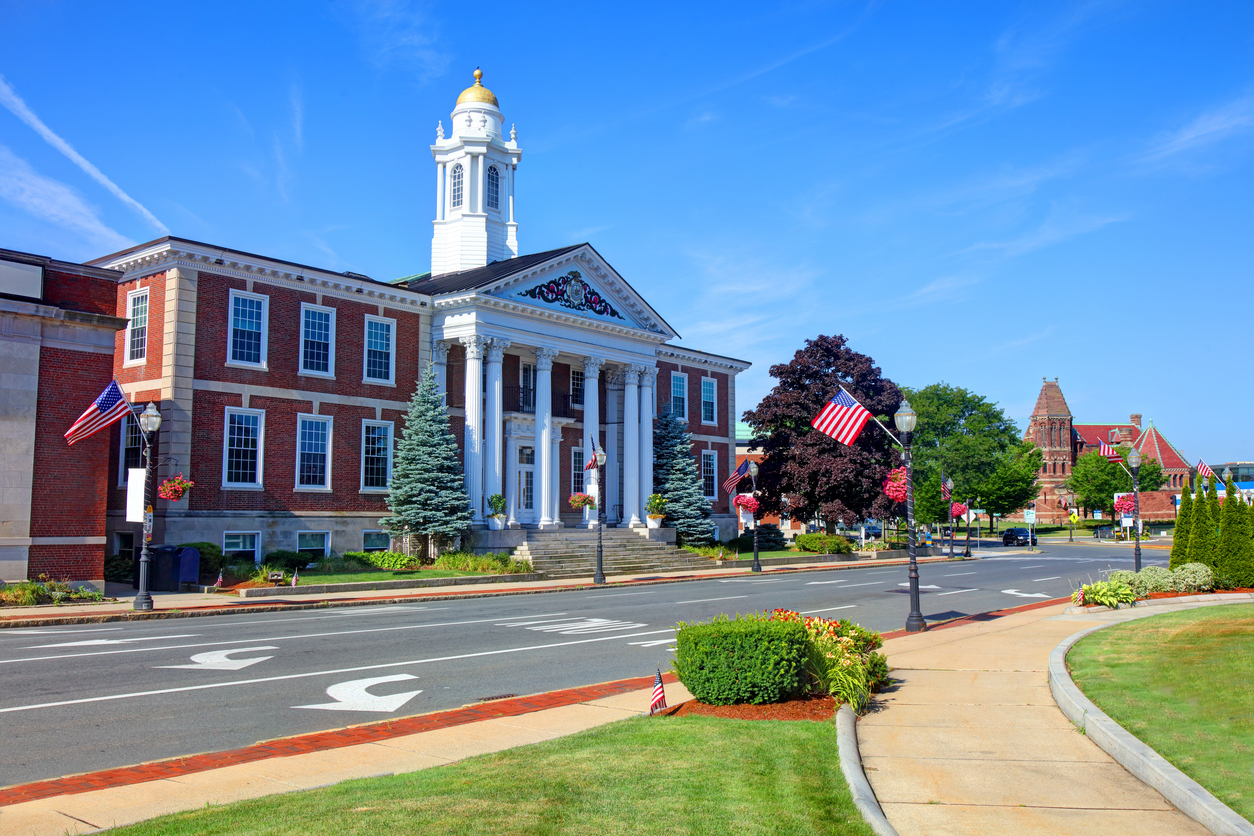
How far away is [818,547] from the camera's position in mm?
48938

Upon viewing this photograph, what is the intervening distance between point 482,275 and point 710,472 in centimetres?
1901

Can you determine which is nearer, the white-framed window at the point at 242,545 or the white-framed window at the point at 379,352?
the white-framed window at the point at 242,545

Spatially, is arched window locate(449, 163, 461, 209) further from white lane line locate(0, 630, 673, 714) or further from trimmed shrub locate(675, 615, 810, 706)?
trimmed shrub locate(675, 615, 810, 706)

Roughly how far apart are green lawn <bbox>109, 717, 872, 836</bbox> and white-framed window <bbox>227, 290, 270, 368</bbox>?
87.8 feet

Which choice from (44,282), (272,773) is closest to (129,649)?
(272,773)

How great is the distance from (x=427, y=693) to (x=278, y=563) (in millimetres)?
20612

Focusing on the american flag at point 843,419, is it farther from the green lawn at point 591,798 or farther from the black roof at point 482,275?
the green lawn at point 591,798

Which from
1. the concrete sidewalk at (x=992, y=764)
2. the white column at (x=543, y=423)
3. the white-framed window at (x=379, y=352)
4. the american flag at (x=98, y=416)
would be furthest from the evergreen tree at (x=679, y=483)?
the concrete sidewalk at (x=992, y=764)

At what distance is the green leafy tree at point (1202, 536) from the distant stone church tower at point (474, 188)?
30.6 metres

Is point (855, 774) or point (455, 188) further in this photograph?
point (455, 188)

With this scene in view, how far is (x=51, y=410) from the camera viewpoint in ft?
77.8

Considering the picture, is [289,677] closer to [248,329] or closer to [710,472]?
[248,329]

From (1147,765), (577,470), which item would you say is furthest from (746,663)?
(577,470)

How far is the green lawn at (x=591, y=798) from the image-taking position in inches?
230
